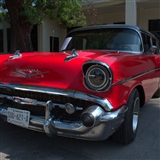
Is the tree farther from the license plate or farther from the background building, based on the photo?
the license plate

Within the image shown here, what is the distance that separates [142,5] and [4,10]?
23.0ft

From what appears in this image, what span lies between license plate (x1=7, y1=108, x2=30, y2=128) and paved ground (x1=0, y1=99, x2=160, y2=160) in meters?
0.43

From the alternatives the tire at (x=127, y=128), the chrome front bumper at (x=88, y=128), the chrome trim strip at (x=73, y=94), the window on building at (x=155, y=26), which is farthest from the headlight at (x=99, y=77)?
the window on building at (x=155, y=26)

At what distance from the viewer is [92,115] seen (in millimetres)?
2195

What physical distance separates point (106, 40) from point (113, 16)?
407 inches

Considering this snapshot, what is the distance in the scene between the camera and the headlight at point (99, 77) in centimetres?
230

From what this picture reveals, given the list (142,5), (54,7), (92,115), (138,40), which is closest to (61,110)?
(92,115)

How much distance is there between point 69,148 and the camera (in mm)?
2912

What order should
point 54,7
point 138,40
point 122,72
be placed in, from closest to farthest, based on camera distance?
1. point 122,72
2. point 138,40
3. point 54,7

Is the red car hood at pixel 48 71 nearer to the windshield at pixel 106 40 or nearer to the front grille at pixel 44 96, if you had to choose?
the front grille at pixel 44 96

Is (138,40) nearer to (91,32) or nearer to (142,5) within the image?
(91,32)

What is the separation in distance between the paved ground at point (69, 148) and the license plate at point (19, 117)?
427mm

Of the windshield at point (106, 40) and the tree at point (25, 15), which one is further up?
the tree at point (25, 15)

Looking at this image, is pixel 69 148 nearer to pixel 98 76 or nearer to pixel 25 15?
pixel 98 76
